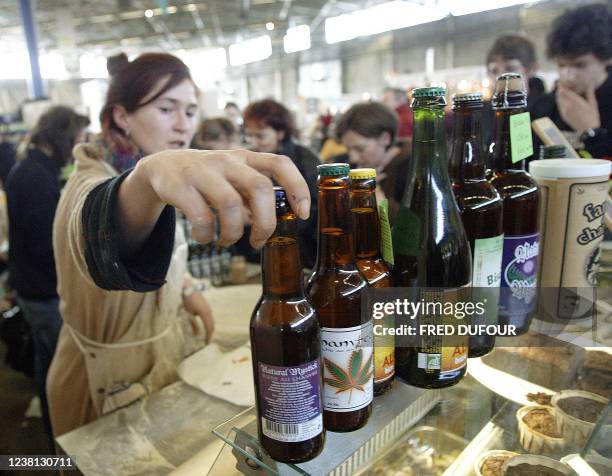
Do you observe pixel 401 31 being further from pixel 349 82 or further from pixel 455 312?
pixel 455 312

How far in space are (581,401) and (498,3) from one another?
11.7 metres

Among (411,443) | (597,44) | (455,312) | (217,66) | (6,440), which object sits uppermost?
(217,66)

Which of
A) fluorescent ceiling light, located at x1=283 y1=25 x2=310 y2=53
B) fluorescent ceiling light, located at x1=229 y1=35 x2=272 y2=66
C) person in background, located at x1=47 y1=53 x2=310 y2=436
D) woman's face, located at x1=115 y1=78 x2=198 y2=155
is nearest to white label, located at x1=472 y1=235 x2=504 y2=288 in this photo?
person in background, located at x1=47 y1=53 x2=310 y2=436

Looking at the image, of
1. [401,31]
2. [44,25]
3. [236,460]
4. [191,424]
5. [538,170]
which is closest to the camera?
[236,460]

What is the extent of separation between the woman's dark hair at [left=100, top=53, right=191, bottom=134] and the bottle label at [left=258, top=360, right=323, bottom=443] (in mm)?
1007

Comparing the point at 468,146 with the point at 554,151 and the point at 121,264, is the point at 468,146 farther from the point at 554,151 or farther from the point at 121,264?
the point at 121,264

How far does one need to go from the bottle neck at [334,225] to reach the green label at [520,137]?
374 mm

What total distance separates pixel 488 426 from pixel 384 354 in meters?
0.24

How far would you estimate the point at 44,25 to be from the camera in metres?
11.1

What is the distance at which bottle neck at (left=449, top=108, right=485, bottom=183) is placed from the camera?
2.21ft

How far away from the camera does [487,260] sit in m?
0.66

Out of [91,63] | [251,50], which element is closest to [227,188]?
[251,50]

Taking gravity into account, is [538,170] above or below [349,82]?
below

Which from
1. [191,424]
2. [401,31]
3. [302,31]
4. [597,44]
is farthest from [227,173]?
[302,31]
